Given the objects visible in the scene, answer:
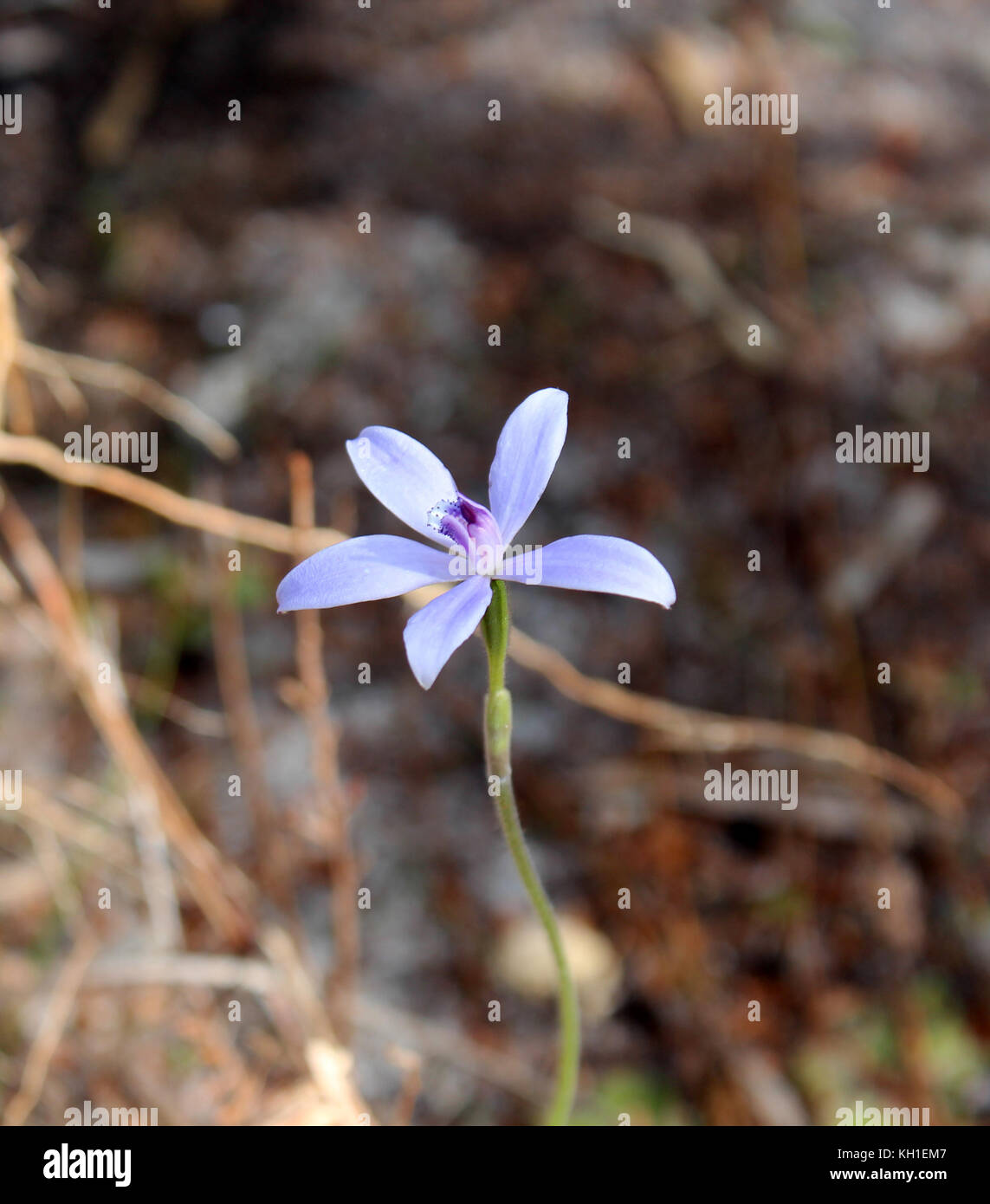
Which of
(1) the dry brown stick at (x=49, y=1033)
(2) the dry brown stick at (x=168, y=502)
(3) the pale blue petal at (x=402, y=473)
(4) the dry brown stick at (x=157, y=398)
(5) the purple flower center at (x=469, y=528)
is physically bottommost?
(1) the dry brown stick at (x=49, y=1033)

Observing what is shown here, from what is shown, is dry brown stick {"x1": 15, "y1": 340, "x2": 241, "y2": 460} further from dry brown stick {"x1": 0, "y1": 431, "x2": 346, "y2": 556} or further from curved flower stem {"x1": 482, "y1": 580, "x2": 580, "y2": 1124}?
curved flower stem {"x1": 482, "y1": 580, "x2": 580, "y2": 1124}

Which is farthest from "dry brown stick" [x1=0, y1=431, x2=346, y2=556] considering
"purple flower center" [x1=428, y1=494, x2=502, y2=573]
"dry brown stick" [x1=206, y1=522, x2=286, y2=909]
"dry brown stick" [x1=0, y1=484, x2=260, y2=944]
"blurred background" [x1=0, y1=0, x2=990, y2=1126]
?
"purple flower center" [x1=428, y1=494, x2=502, y2=573]

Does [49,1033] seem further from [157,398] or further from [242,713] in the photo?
[157,398]

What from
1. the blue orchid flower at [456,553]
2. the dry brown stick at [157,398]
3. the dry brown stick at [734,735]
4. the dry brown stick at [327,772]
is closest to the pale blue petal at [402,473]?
the blue orchid flower at [456,553]

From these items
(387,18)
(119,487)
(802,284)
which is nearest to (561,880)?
(119,487)

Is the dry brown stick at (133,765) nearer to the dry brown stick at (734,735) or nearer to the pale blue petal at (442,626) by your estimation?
the dry brown stick at (734,735)

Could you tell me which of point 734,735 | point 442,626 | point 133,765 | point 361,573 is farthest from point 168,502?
point 734,735
